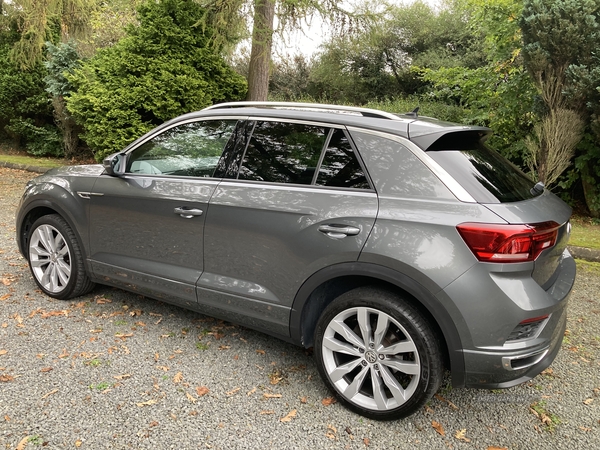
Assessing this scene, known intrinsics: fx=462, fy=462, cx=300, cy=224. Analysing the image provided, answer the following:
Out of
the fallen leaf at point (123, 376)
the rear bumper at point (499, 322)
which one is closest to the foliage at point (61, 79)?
the fallen leaf at point (123, 376)

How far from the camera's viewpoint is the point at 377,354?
261cm

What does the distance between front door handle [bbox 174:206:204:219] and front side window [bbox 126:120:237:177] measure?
0.89 ft

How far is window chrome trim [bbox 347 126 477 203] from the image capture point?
2402mm

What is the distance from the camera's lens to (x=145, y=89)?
946 cm

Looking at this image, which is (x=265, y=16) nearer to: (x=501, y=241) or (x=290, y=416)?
(x=501, y=241)

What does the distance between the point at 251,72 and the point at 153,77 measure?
210 centimetres

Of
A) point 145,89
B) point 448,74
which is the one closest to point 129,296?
point 145,89

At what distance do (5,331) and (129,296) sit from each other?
1031 millimetres

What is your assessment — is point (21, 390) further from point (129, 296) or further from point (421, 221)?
point (421, 221)

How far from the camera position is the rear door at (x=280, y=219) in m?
2.64

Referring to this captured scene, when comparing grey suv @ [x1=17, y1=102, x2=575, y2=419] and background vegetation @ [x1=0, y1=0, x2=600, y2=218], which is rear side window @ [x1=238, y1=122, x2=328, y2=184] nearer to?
grey suv @ [x1=17, y1=102, x2=575, y2=419]

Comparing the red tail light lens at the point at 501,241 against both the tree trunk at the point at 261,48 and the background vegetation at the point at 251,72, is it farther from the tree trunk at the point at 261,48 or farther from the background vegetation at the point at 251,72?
the tree trunk at the point at 261,48

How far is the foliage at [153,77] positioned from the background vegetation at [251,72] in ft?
0.08

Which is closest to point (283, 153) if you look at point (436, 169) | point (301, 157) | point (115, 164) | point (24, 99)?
point (301, 157)
